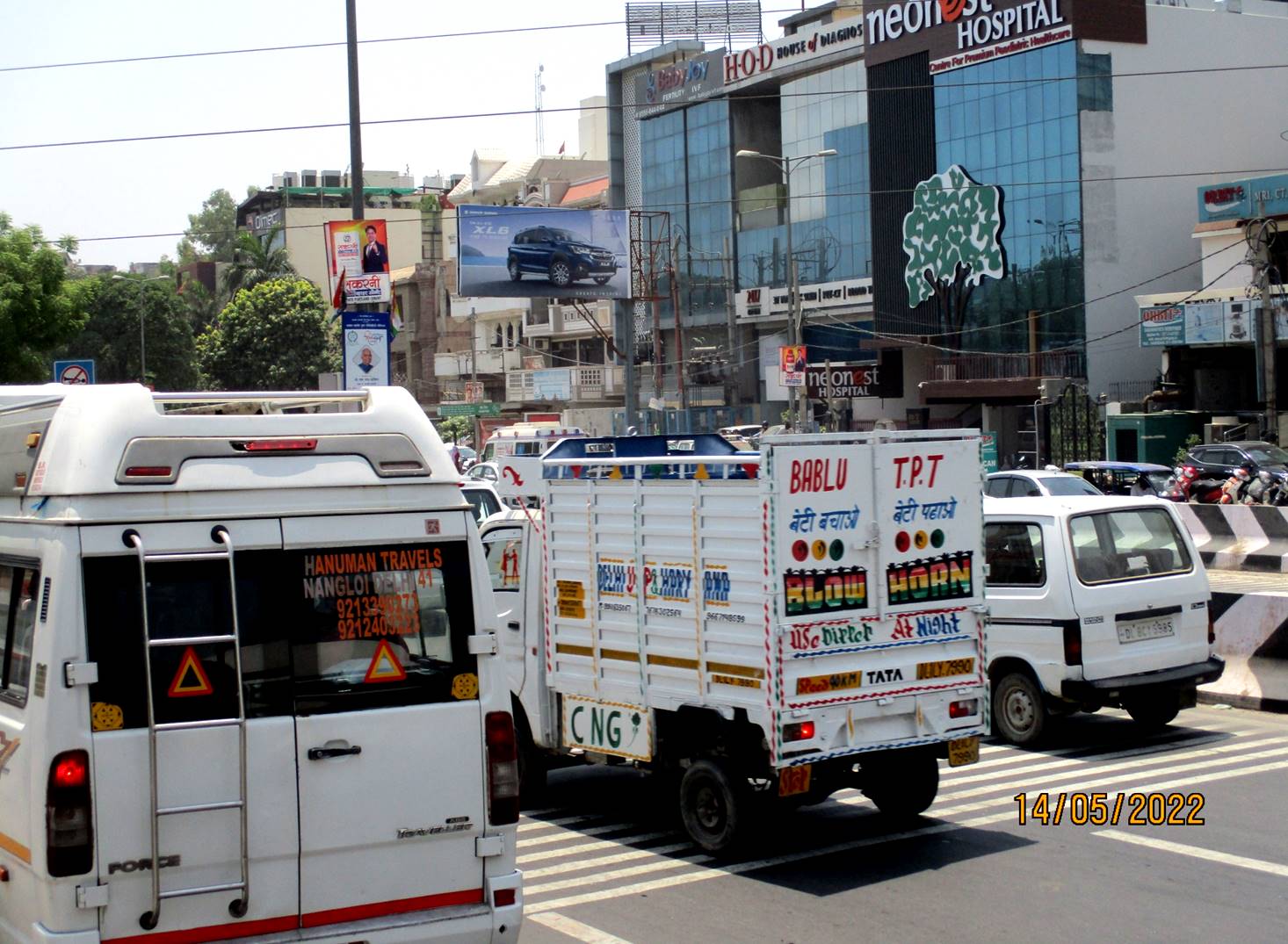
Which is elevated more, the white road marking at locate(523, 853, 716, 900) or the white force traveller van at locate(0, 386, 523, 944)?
the white force traveller van at locate(0, 386, 523, 944)

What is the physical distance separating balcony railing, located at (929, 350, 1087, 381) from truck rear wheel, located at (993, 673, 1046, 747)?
136ft

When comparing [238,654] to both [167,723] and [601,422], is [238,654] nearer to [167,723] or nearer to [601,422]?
[167,723]

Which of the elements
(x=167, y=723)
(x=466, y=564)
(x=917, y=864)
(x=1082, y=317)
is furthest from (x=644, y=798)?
(x=1082, y=317)

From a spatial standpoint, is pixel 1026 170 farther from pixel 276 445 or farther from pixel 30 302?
pixel 276 445

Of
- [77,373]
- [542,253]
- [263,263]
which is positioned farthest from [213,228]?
[77,373]

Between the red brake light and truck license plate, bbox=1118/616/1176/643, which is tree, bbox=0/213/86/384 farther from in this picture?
the red brake light

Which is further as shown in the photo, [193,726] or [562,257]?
[562,257]

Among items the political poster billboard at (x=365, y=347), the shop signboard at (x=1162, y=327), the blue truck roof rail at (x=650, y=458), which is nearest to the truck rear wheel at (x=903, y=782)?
the blue truck roof rail at (x=650, y=458)

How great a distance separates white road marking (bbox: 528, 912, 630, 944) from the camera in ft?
23.6

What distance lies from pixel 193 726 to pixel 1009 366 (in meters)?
50.5

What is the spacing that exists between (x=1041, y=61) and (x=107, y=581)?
1995 inches

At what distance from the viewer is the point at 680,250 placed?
70.7m

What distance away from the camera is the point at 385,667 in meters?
5.66

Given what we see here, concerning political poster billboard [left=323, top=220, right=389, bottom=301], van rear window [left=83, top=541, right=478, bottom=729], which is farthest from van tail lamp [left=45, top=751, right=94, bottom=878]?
political poster billboard [left=323, top=220, right=389, bottom=301]
